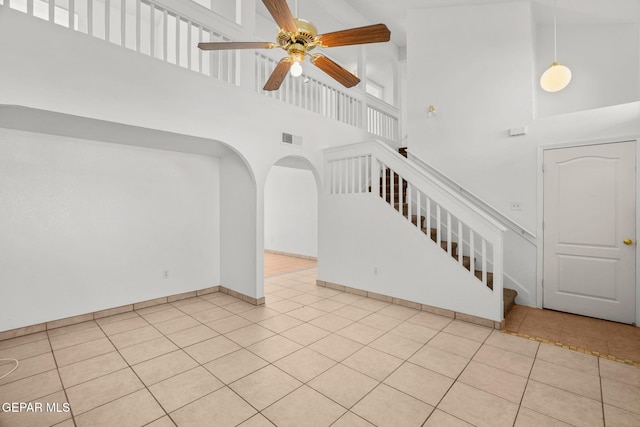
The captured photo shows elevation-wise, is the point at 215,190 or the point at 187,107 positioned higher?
the point at 187,107

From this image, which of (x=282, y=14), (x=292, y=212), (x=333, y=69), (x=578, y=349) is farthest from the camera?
(x=292, y=212)

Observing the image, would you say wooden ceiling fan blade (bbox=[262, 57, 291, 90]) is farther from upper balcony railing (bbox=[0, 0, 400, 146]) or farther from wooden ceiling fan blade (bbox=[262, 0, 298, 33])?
wooden ceiling fan blade (bbox=[262, 0, 298, 33])

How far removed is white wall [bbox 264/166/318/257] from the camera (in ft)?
26.0

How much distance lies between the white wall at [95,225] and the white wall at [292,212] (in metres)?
3.35

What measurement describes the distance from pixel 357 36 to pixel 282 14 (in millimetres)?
617

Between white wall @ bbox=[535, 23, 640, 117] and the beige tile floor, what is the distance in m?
3.64

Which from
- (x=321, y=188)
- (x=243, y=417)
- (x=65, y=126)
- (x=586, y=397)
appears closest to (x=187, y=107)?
(x=65, y=126)

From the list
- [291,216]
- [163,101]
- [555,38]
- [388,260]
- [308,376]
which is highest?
A: [555,38]

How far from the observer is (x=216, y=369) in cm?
265

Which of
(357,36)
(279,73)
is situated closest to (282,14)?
(357,36)

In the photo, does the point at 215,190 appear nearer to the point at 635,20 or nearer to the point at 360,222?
the point at 360,222

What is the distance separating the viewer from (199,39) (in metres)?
3.77

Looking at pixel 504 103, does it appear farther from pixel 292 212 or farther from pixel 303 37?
pixel 292 212

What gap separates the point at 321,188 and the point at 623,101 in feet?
14.8
